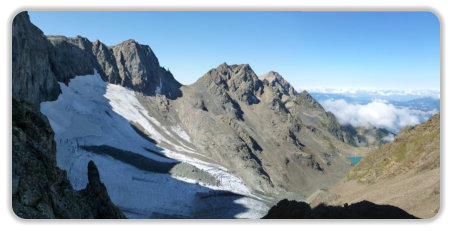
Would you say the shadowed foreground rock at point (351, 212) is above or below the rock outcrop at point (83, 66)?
below

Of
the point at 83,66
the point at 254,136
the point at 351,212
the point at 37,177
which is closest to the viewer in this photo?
the point at 37,177

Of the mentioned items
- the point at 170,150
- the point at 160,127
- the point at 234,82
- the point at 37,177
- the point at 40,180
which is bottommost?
the point at 40,180

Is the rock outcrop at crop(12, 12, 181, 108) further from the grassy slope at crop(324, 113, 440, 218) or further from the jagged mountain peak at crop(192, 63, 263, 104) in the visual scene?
the grassy slope at crop(324, 113, 440, 218)

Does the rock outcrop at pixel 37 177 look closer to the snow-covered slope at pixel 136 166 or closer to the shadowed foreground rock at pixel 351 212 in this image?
the shadowed foreground rock at pixel 351 212

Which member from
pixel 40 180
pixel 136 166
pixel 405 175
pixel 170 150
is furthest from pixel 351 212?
pixel 170 150

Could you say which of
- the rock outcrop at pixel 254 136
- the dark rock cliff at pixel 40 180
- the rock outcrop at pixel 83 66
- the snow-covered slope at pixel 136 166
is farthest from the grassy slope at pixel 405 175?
the rock outcrop at pixel 83 66

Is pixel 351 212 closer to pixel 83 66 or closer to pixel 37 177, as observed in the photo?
pixel 37 177
